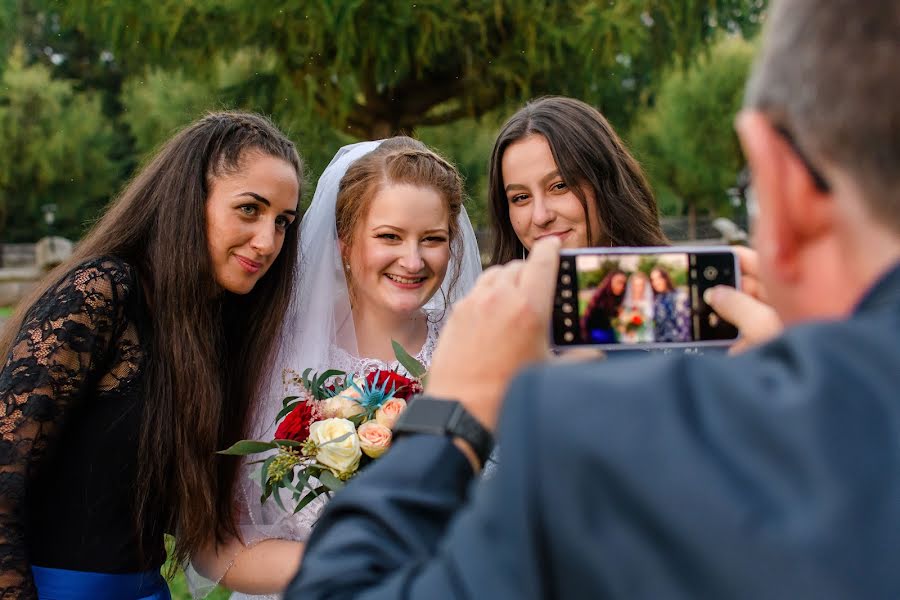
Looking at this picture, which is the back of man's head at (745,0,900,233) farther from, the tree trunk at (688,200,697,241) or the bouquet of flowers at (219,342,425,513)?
the tree trunk at (688,200,697,241)

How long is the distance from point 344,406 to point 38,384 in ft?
2.63

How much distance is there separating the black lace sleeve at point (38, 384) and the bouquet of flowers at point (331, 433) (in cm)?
46

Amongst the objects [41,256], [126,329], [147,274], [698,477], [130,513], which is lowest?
[130,513]

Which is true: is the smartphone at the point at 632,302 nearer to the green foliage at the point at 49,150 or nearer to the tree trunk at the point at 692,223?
the green foliage at the point at 49,150

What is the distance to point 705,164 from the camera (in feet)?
90.6

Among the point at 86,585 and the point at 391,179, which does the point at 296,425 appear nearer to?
the point at 86,585

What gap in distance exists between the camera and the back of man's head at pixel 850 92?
76 cm

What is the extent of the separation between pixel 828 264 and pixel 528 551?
0.39 meters

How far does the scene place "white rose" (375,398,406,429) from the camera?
2242mm

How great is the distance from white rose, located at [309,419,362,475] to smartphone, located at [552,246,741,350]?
77 centimetres

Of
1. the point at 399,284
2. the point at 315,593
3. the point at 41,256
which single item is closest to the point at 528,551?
the point at 315,593

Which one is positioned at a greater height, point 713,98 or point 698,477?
point 713,98

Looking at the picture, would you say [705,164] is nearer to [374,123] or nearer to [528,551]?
[374,123]

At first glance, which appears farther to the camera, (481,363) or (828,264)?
(481,363)
